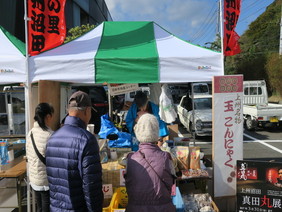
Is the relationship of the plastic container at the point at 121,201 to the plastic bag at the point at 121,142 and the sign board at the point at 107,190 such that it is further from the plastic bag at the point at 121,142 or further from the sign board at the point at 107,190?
the plastic bag at the point at 121,142

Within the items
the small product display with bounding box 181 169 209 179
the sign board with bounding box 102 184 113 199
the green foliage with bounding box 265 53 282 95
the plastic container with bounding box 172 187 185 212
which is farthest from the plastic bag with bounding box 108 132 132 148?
the green foliage with bounding box 265 53 282 95

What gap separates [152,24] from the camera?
14.4 feet

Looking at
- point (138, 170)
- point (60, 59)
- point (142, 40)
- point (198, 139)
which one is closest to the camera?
point (138, 170)

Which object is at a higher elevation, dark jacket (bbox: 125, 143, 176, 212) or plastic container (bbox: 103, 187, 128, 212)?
dark jacket (bbox: 125, 143, 176, 212)

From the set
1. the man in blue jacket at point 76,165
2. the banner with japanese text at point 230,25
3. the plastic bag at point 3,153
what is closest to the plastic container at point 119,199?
the man in blue jacket at point 76,165

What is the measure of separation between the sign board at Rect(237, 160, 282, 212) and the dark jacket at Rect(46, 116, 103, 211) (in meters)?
2.17

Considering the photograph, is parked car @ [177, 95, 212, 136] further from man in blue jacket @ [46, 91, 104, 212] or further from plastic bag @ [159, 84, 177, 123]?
man in blue jacket @ [46, 91, 104, 212]

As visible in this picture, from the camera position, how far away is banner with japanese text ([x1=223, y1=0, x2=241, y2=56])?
362 cm

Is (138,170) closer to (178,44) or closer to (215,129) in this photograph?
(215,129)

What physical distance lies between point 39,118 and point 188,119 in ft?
25.5

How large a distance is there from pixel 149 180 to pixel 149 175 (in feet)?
0.14

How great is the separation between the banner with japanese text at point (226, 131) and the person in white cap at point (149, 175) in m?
1.79

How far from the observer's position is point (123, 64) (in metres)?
3.39

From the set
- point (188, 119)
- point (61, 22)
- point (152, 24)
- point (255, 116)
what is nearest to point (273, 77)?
point (255, 116)
